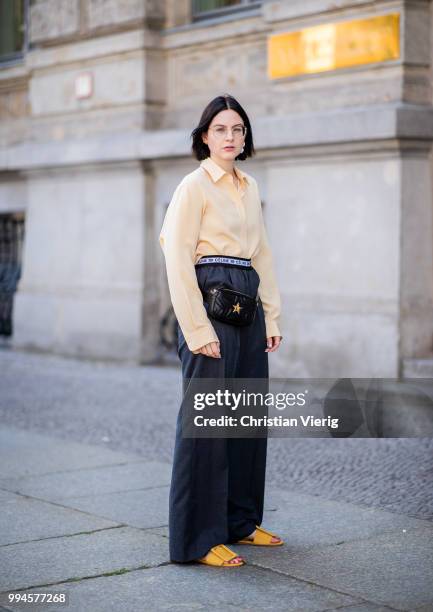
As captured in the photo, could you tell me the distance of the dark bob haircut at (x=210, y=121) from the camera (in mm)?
4746

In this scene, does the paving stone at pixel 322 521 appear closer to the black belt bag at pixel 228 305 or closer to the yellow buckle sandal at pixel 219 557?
the yellow buckle sandal at pixel 219 557

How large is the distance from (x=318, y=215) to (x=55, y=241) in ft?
13.2

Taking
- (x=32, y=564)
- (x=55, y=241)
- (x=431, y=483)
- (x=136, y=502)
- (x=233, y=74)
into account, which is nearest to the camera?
(x=32, y=564)

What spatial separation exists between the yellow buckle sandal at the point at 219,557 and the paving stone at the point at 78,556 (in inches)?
7.8

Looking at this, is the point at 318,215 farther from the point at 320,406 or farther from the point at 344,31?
the point at 320,406

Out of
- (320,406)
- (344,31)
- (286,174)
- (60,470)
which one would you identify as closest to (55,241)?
(286,174)

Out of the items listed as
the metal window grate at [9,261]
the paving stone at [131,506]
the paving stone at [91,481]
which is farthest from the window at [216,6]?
the paving stone at [131,506]

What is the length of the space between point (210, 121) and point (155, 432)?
373cm

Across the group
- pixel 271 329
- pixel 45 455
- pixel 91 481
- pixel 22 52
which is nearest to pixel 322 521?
pixel 271 329

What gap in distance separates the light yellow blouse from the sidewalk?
0.94m

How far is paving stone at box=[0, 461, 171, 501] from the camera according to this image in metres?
6.12

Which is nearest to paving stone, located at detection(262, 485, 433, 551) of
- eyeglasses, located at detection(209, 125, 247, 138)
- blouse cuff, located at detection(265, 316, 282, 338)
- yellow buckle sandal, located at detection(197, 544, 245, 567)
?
yellow buckle sandal, located at detection(197, 544, 245, 567)

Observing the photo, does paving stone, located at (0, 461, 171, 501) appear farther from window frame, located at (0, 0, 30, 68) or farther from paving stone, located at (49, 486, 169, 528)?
window frame, located at (0, 0, 30, 68)

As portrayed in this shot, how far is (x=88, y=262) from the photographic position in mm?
12547
